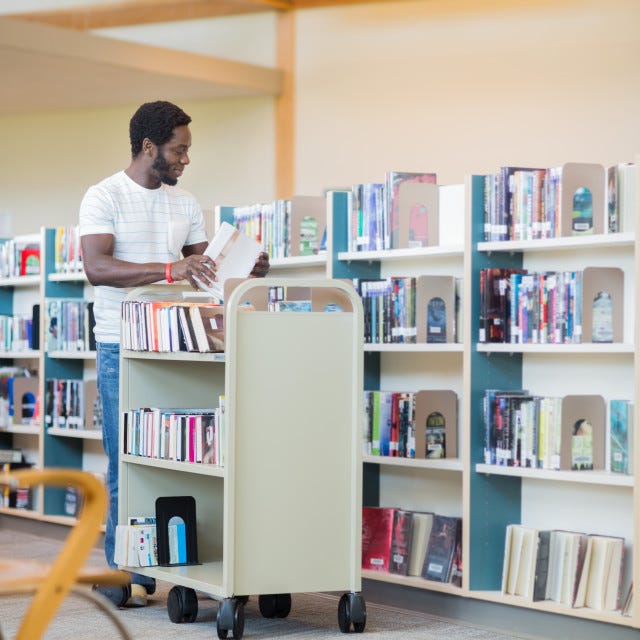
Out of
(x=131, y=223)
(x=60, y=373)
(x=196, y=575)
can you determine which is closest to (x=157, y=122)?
(x=131, y=223)

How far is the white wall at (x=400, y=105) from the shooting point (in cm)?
779

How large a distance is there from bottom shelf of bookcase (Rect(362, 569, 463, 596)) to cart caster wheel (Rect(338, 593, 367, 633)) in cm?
44

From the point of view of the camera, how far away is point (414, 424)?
445 centimetres

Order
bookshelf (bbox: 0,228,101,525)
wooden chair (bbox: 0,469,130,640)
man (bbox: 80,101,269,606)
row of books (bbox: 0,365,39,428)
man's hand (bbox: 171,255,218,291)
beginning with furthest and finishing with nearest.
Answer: row of books (bbox: 0,365,39,428) → bookshelf (bbox: 0,228,101,525) → man (bbox: 80,101,269,606) → man's hand (bbox: 171,255,218,291) → wooden chair (bbox: 0,469,130,640)

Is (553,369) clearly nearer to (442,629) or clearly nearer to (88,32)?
(442,629)

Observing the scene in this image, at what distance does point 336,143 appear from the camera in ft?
30.1

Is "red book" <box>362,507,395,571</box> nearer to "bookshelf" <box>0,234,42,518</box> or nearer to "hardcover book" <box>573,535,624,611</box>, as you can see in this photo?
"hardcover book" <box>573,535,624,611</box>

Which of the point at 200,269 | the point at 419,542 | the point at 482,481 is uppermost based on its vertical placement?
the point at 200,269

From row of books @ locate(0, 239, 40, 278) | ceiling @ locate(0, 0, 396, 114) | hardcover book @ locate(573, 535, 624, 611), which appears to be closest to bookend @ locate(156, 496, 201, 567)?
hardcover book @ locate(573, 535, 624, 611)

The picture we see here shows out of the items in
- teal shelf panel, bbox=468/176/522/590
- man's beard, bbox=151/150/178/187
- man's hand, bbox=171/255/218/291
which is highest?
man's beard, bbox=151/150/178/187

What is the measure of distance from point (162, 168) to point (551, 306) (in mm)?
1407

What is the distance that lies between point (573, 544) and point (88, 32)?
5.61 m

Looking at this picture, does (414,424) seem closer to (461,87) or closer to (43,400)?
(43,400)

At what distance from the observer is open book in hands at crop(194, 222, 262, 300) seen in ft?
12.7
